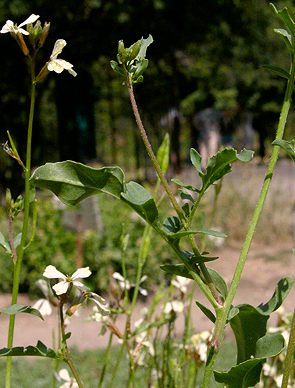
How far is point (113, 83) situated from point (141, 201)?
14529 millimetres

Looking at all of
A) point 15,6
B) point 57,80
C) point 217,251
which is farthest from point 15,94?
point 217,251

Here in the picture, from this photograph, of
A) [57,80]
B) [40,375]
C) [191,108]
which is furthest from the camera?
[191,108]

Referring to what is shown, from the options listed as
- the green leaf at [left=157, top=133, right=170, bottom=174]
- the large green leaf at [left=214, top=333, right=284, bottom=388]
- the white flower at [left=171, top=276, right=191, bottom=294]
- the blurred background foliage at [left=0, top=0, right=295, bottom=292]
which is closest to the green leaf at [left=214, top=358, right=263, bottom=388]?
the large green leaf at [left=214, top=333, right=284, bottom=388]

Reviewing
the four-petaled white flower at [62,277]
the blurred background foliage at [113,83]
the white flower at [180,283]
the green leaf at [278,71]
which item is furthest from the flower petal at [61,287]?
the blurred background foliage at [113,83]

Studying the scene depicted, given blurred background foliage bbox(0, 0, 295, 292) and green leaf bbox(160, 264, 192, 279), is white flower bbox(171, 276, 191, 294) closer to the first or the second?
green leaf bbox(160, 264, 192, 279)

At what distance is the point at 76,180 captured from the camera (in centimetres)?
63

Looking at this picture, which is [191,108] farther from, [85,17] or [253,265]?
[253,265]

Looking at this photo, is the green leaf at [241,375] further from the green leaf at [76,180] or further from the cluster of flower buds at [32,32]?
the cluster of flower buds at [32,32]

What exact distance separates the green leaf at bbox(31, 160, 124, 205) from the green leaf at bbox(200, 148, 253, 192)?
7 centimetres

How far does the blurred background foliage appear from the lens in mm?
5707

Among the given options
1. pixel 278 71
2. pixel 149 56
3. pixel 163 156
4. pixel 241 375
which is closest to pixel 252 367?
pixel 241 375

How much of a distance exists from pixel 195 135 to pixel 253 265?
10.7m

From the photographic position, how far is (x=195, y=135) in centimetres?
1709

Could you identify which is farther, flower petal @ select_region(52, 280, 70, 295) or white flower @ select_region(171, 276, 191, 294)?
white flower @ select_region(171, 276, 191, 294)
